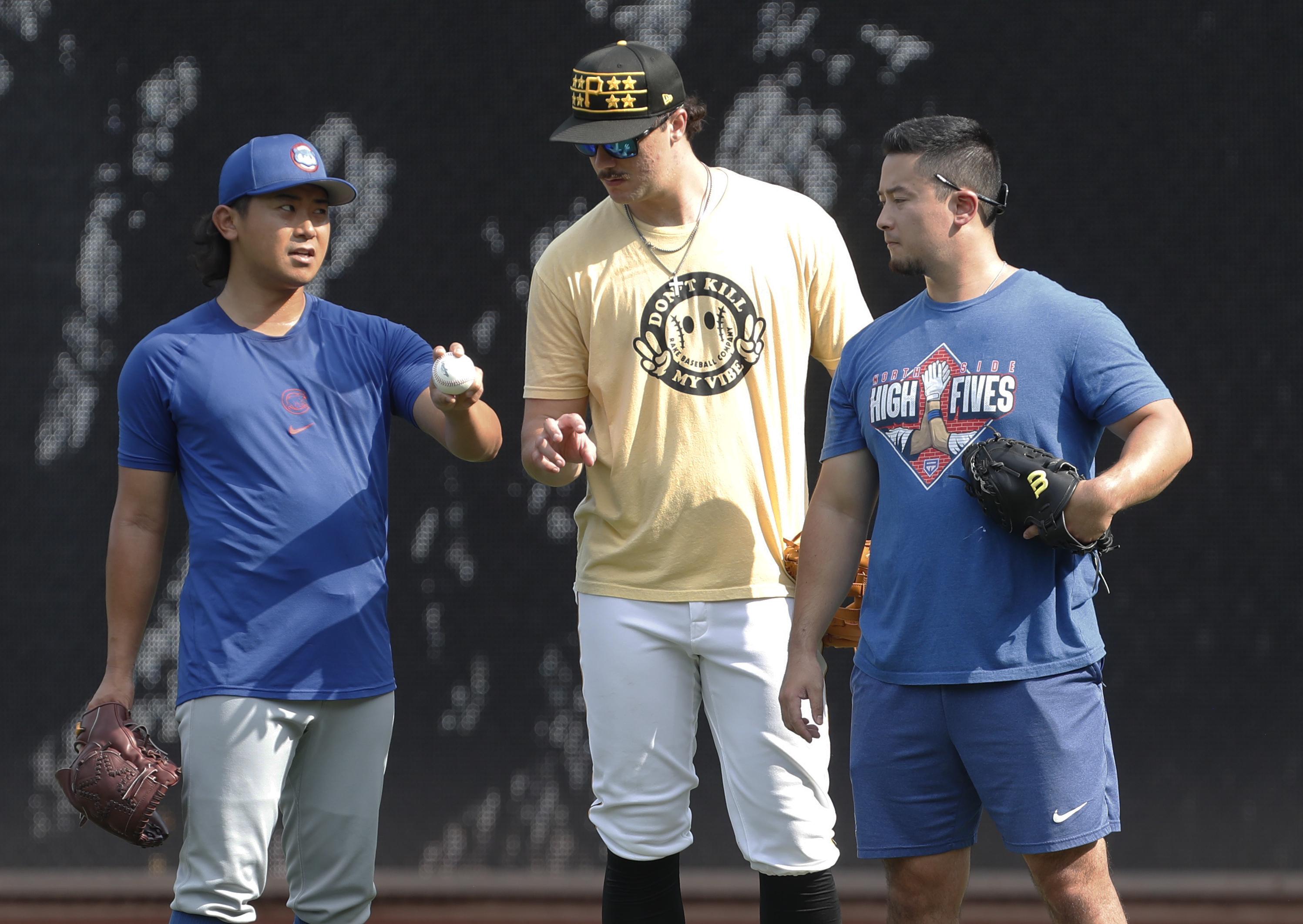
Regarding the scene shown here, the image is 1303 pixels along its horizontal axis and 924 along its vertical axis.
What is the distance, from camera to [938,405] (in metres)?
1.94

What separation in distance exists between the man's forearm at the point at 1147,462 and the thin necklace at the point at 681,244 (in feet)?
2.67

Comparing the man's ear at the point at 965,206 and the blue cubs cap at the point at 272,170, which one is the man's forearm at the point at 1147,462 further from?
the blue cubs cap at the point at 272,170

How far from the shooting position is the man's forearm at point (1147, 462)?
1762 millimetres

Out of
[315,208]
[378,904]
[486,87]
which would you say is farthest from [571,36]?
[378,904]

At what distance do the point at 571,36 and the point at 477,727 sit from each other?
1.71 m

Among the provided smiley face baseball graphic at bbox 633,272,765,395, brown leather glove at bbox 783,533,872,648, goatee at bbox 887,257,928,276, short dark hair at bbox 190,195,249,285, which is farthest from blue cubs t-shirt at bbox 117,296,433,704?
goatee at bbox 887,257,928,276

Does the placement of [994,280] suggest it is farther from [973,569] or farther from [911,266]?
[973,569]

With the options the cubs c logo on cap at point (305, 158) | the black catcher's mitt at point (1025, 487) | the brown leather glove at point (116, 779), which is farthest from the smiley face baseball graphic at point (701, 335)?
the brown leather glove at point (116, 779)

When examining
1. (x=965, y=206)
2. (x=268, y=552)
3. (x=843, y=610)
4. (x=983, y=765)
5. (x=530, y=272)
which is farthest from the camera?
(x=530, y=272)

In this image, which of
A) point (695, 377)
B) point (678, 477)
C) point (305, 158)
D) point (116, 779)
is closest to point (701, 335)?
point (695, 377)

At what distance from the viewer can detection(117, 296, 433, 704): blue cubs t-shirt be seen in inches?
83.7

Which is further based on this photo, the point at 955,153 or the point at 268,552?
the point at 268,552

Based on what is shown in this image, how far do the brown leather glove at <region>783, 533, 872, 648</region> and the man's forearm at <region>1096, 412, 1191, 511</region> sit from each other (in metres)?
0.54

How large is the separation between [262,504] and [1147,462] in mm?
1390
